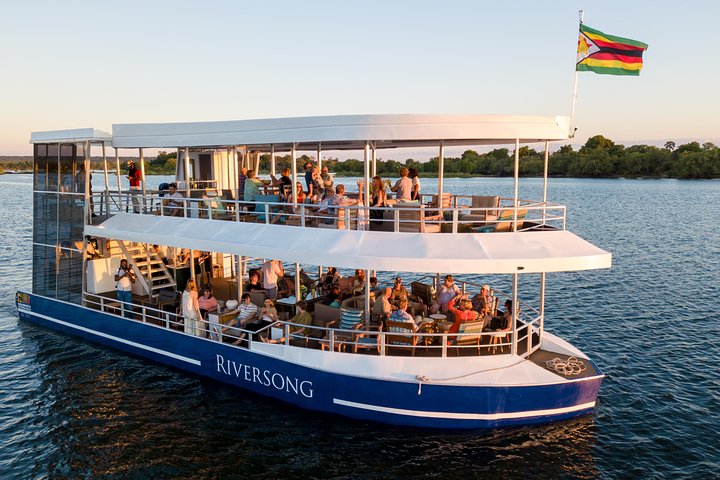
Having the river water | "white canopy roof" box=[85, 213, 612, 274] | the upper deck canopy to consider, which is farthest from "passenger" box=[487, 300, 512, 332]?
the upper deck canopy

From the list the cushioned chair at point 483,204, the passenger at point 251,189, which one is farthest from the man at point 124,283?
the cushioned chair at point 483,204

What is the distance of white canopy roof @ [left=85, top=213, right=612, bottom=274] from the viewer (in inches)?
443

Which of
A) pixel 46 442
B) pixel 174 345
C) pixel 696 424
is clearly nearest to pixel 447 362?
pixel 696 424

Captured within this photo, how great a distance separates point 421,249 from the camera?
461 inches

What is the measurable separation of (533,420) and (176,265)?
41.4ft

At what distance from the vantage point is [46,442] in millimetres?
12500

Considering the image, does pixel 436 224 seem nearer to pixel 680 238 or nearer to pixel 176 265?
pixel 176 265

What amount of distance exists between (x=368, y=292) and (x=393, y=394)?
2409 millimetres

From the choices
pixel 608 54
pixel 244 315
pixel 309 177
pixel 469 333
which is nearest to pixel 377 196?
pixel 309 177

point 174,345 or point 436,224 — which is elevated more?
point 436,224

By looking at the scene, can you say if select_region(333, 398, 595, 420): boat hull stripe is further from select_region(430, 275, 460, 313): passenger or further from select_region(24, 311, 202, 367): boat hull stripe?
select_region(24, 311, 202, 367): boat hull stripe

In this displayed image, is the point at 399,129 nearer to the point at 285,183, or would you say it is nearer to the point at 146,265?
the point at 285,183

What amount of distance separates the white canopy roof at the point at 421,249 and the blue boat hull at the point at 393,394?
254cm

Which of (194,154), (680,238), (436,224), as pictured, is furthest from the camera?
(680,238)
